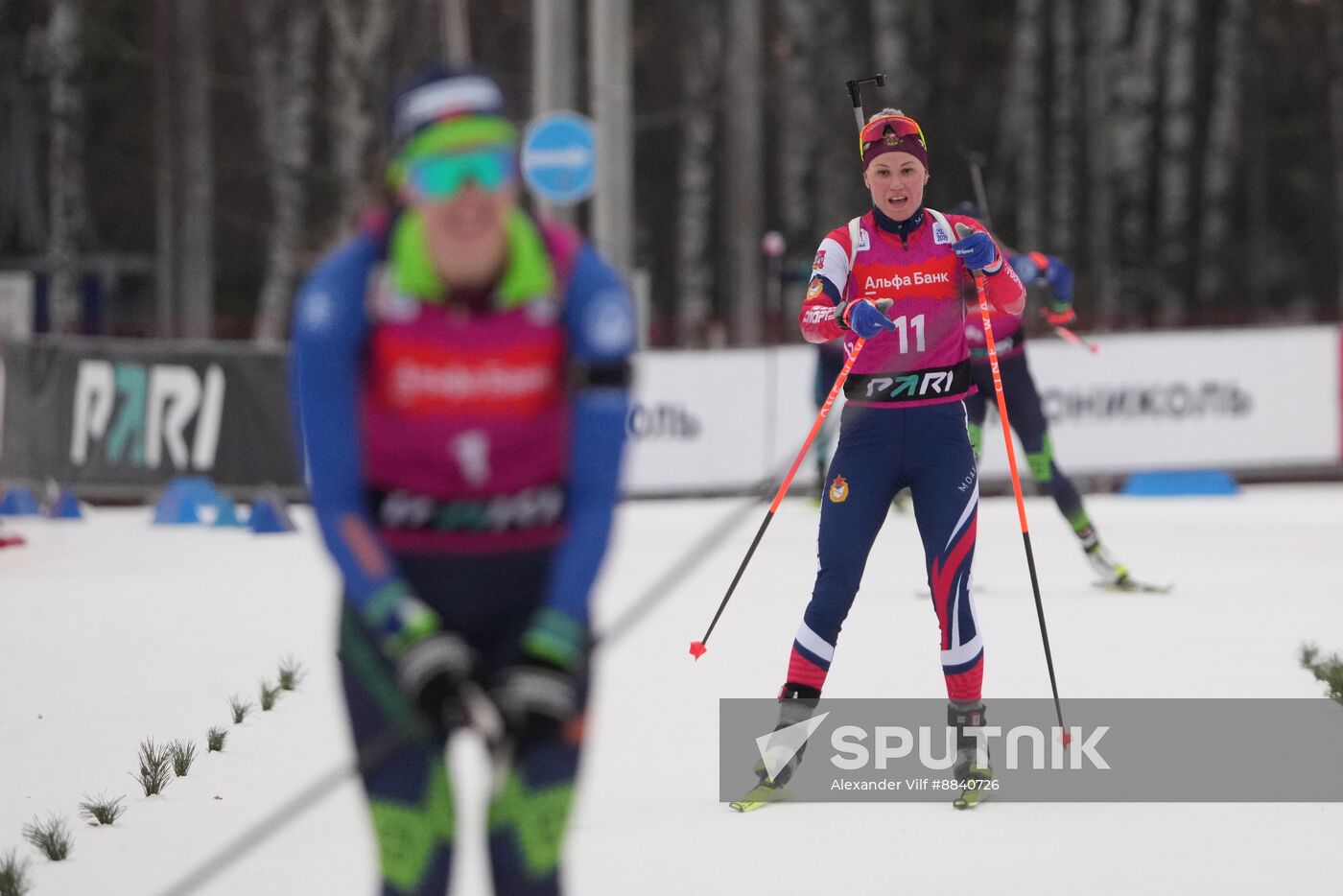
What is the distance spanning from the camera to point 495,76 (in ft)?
12.0

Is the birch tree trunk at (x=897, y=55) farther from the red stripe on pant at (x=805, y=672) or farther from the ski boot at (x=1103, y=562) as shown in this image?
the red stripe on pant at (x=805, y=672)

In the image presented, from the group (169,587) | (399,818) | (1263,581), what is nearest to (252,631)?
(169,587)

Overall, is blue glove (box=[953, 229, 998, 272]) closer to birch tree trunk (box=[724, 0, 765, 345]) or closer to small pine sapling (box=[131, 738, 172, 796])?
small pine sapling (box=[131, 738, 172, 796])

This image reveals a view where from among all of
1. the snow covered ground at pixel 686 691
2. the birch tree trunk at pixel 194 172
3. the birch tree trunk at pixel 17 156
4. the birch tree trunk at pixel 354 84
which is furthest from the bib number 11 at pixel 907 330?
the birch tree trunk at pixel 17 156

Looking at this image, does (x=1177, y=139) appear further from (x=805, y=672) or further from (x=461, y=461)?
(x=461, y=461)

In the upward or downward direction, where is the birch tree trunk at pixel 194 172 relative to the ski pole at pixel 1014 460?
upward

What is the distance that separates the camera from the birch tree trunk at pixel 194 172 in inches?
1195

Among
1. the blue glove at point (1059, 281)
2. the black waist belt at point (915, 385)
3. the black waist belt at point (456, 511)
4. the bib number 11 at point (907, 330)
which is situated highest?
the blue glove at point (1059, 281)

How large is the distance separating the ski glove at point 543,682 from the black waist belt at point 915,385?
302 cm

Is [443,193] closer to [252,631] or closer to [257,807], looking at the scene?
[257,807]

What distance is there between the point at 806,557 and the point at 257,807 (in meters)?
7.39

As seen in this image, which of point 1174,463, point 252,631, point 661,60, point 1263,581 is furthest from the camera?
point 661,60

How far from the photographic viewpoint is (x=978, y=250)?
20.7ft

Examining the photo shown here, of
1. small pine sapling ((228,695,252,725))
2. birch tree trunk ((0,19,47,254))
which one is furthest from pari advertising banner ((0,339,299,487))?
birch tree trunk ((0,19,47,254))
